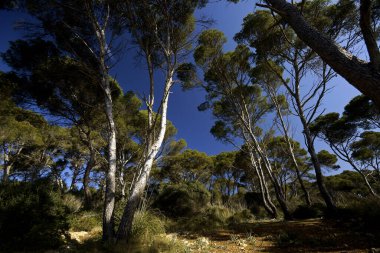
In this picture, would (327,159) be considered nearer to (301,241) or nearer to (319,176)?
(319,176)

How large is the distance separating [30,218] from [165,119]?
3171mm

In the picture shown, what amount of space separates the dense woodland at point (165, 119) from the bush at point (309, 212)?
1.5 inches

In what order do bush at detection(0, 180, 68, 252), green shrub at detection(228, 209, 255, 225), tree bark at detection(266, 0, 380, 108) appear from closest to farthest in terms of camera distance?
tree bark at detection(266, 0, 380, 108), bush at detection(0, 180, 68, 252), green shrub at detection(228, 209, 255, 225)

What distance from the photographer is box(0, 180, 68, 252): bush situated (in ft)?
12.0

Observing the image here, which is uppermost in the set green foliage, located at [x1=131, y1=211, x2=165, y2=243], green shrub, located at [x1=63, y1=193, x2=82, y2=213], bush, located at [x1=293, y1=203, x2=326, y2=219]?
green shrub, located at [x1=63, y1=193, x2=82, y2=213]

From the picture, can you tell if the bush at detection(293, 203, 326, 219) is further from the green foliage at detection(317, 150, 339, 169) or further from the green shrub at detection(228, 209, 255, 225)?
the green foliage at detection(317, 150, 339, 169)

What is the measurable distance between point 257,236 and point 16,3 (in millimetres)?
8983

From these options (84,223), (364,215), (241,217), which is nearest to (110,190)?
(84,223)

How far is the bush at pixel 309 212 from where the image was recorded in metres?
7.06

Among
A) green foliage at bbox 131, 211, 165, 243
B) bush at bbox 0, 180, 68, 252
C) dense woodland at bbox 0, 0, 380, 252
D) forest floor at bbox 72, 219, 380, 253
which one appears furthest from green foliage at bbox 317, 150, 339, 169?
bush at bbox 0, 180, 68, 252

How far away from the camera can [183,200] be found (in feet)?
36.9

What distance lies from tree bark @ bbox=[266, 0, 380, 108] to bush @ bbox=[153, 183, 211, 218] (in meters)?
9.19

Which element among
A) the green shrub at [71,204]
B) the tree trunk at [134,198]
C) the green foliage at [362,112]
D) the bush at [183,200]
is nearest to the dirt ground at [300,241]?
the tree trunk at [134,198]

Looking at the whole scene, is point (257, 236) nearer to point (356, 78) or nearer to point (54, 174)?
point (356, 78)
